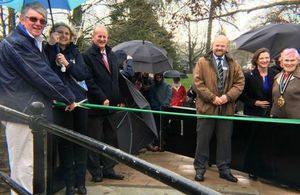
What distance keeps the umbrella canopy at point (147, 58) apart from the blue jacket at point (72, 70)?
204 cm

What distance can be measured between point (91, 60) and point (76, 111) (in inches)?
34.0

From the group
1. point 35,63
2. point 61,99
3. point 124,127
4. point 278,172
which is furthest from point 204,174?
point 35,63

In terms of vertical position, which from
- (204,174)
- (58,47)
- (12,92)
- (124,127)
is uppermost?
(58,47)

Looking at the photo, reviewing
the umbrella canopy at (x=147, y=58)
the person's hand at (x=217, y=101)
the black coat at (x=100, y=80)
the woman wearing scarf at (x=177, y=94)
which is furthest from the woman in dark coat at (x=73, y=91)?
the woman wearing scarf at (x=177, y=94)

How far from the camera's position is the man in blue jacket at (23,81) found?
2434 millimetres

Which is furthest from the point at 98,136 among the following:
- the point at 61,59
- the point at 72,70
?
the point at 61,59

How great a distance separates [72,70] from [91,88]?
1.89 feet

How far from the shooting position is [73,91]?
10.6 feet

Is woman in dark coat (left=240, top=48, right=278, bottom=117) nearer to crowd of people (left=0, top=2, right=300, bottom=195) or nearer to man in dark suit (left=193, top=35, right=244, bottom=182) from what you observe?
crowd of people (left=0, top=2, right=300, bottom=195)

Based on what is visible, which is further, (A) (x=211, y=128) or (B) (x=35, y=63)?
(A) (x=211, y=128)

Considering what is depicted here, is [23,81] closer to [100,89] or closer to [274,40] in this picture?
[100,89]

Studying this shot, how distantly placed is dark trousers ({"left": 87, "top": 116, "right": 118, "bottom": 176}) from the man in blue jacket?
119 centimetres

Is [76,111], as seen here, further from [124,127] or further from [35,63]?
[124,127]

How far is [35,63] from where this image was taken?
2.47 meters
